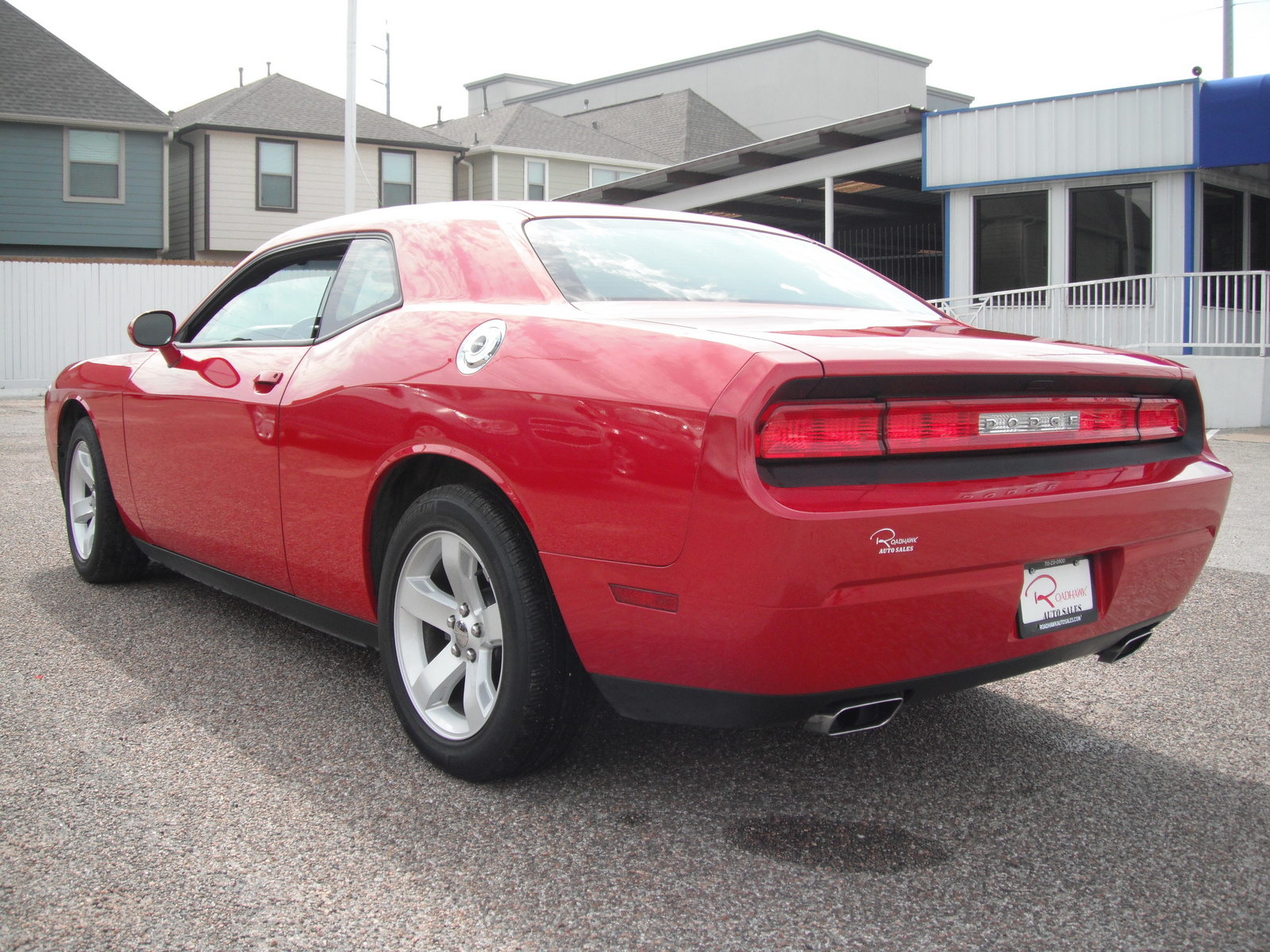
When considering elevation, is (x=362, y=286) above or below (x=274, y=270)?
below

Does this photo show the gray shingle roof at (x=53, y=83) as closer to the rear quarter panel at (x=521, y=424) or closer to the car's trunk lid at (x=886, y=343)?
the rear quarter panel at (x=521, y=424)

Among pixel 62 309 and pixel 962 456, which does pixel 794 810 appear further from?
pixel 62 309

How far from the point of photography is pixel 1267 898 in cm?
227

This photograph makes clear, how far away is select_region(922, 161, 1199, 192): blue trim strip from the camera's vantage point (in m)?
14.5

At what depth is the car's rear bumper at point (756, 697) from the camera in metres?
2.30

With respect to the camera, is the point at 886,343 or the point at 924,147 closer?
the point at 886,343

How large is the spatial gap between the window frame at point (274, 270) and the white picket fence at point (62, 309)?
17.2 m

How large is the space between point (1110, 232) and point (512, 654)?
15005mm

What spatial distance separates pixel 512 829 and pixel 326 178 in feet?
91.4

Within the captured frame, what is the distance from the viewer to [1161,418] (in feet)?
9.48

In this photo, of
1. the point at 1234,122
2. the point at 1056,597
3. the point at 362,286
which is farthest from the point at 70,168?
the point at 1056,597

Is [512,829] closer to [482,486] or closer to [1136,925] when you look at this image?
[482,486]

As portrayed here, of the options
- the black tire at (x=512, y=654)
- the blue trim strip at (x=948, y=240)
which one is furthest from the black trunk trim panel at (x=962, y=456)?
the blue trim strip at (x=948, y=240)

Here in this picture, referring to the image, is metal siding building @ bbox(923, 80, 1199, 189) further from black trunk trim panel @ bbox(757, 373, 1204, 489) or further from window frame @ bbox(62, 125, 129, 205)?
window frame @ bbox(62, 125, 129, 205)
